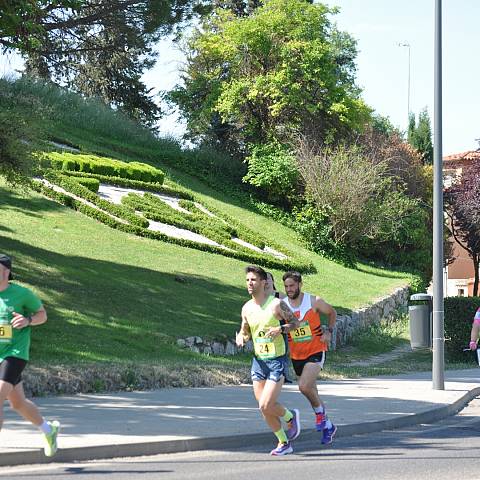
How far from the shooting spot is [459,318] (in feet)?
93.0

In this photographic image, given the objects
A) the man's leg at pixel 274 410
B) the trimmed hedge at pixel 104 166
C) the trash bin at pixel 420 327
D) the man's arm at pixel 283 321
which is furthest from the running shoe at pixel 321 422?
the trimmed hedge at pixel 104 166

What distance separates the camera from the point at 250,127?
2042 inches

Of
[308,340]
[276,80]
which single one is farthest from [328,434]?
[276,80]

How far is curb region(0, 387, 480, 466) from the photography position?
32.0 ft

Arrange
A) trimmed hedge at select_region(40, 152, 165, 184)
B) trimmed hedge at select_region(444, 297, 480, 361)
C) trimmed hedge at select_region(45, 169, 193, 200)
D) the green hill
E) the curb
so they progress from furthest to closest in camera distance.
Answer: trimmed hedge at select_region(40, 152, 165, 184)
trimmed hedge at select_region(45, 169, 193, 200)
trimmed hedge at select_region(444, 297, 480, 361)
the green hill
the curb

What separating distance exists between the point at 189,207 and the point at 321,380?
65.4ft

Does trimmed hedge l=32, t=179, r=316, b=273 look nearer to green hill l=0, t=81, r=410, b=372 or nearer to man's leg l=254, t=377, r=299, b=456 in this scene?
green hill l=0, t=81, r=410, b=372

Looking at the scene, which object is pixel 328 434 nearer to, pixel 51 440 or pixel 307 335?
pixel 307 335

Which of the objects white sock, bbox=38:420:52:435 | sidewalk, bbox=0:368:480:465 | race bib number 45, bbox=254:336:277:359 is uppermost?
race bib number 45, bbox=254:336:277:359

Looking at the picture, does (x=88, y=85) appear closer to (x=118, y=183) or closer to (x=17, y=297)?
(x=118, y=183)

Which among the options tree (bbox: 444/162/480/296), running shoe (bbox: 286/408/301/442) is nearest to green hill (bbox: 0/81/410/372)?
running shoe (bbox: 286/408/301/442)

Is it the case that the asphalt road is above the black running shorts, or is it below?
below

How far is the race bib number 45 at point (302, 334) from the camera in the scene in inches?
460

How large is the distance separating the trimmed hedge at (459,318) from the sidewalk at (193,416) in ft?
28.5
